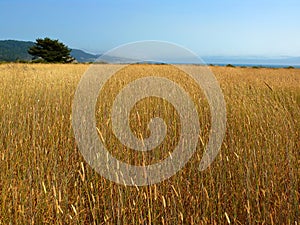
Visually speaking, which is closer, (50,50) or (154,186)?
(154,186)

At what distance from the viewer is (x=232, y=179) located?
1.83 m

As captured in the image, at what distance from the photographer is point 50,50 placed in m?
31.4

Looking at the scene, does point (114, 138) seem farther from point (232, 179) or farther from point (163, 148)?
point (232, 179)

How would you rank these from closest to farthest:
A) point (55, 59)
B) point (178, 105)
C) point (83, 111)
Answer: point (83, 111)
point (178, 105)
point (55, 59)

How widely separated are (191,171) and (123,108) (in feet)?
5.27

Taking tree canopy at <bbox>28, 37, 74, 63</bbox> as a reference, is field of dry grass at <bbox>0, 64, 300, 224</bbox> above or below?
below

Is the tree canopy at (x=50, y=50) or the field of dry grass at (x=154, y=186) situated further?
the tree canopy at (x=50, y=50)

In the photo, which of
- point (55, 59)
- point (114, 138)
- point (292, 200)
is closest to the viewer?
point (292, 200)

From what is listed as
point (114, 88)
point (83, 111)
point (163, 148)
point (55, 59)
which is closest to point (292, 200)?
point (163, 148)

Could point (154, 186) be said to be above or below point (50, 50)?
below

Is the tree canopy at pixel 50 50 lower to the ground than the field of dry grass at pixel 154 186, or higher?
higher

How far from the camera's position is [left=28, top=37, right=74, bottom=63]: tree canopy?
31022 mm

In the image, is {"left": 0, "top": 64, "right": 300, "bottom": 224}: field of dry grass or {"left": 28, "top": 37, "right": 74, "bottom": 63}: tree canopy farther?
{"left": 28, "top": 37, "right": 74, "bottom": 63}: tree canopy

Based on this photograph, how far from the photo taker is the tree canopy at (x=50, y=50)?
3102 centimetres
